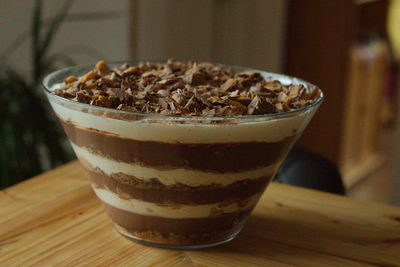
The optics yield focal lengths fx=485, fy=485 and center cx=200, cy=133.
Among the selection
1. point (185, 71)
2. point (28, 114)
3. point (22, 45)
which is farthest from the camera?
point (22, 45)

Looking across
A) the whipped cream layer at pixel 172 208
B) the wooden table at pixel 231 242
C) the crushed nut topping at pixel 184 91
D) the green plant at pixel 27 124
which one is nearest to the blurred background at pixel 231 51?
the green plant at pixel 27 124

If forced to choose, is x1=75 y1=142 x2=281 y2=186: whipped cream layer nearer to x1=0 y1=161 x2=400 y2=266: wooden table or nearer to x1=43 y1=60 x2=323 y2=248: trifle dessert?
x1=43 y1=60 x2=323 y2=248: trifle dessert

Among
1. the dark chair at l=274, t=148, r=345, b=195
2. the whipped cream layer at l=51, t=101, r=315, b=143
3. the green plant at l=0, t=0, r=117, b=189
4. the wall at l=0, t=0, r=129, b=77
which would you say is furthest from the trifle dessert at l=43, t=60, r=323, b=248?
the wall at l=0, t=0, r=129, b=77

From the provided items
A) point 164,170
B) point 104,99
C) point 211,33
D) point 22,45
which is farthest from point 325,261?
point 211,33

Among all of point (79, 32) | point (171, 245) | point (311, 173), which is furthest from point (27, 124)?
point (171, 245)

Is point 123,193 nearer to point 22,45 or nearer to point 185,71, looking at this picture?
point 185,71

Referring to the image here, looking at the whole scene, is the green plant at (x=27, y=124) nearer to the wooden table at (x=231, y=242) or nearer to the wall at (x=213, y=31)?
the wall at (x=213, y=31)
